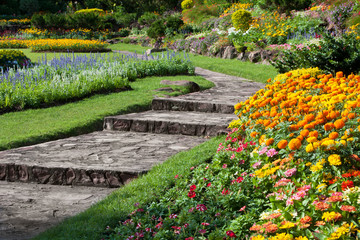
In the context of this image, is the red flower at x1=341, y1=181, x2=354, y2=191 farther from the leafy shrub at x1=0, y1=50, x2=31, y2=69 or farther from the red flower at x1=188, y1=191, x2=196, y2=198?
the leafy shrub at x1=0, y1=50, x2=31, y2=69

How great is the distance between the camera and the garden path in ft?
12.5

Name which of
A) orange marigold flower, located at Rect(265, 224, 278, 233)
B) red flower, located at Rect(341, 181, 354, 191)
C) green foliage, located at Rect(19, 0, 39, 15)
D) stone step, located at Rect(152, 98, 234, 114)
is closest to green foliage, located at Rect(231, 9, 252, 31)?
stone step, located at Rect(152, 98, 234, 114)

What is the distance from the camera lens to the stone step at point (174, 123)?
5867 mm

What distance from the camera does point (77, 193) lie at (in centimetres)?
431

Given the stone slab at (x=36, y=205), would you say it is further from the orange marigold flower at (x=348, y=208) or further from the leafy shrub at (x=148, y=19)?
the leafy shrub at (x=148, y=19)

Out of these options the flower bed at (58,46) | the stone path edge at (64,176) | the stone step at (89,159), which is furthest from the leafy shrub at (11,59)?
the stone path edge at (64,176)

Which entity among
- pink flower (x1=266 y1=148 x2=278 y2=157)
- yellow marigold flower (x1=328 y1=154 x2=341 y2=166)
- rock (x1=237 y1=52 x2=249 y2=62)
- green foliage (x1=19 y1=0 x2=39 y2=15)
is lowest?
pink flower (x1=266 y1=148 x2=278 y2=157)

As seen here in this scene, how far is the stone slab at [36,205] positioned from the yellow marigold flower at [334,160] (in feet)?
7.11

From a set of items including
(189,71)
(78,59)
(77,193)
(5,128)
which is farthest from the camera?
(189,71)

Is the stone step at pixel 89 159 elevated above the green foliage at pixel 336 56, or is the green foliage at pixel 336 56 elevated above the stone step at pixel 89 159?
the green foliage at pixel 336 56

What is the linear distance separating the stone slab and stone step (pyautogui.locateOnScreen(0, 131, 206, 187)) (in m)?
0.10

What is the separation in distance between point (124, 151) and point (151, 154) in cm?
36

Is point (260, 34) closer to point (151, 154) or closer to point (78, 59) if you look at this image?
point (78, 59)

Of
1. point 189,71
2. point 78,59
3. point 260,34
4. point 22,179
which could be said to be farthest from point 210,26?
point 22,179
